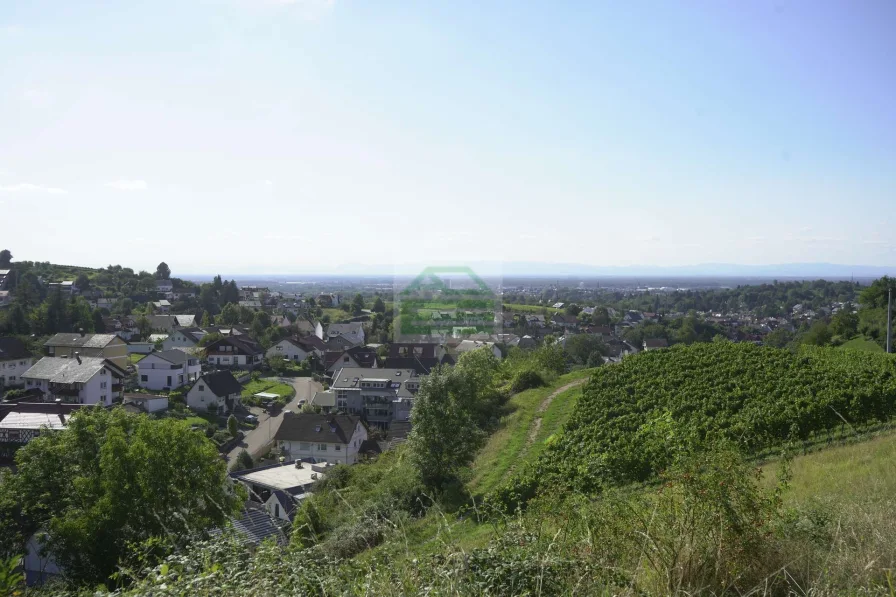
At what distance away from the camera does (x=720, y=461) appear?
12.0 ft

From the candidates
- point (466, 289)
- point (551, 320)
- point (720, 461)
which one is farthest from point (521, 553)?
point (551, 320)

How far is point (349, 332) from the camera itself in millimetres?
57500

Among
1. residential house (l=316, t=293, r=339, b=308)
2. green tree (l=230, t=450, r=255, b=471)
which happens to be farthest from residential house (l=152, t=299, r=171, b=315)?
green tree (l=230, t=450, r=255, b=471)

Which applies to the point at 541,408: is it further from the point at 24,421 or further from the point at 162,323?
the point at 162,323

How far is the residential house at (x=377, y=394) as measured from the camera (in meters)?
30.6

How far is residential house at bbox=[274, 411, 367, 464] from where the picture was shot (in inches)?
914

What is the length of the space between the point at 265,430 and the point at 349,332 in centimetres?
3088

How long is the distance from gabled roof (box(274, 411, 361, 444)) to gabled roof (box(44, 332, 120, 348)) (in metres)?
22.0

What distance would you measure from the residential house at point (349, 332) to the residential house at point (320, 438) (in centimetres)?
3073

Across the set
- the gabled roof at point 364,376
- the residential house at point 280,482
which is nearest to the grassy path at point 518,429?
the residential house at point 280,482

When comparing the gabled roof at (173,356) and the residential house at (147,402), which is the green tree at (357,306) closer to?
the gabled roof at (173,356)

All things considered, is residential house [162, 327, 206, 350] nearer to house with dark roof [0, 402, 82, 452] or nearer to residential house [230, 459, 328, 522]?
house with dark roof [0, 402, 82, 452]

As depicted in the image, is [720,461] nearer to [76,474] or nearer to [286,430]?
[76,474]

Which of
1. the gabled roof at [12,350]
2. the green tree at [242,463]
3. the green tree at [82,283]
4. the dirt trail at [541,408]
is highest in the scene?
the green tree at [82,283]
